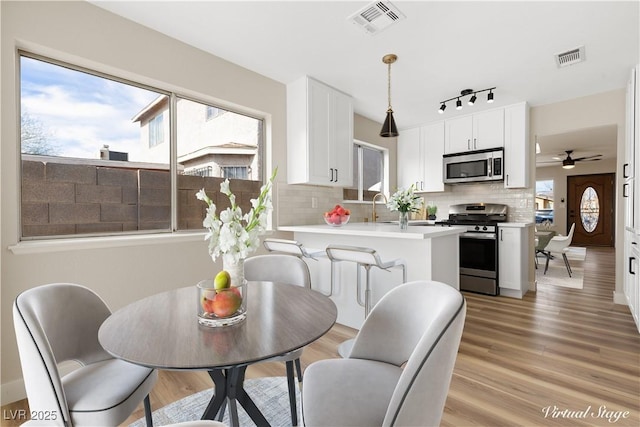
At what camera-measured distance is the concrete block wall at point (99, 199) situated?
76.4 inches

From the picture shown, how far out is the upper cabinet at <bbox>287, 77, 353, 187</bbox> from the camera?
3.21 m

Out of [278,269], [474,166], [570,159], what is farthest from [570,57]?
[570,159]

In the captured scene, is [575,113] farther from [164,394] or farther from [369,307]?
[164,394]

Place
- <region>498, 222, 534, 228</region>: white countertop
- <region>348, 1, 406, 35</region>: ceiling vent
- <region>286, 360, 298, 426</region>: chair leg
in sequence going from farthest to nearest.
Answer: <region>498, 222, 534, 228</region>: white countertop < <region>348, 1, 406, 35</region>: ceiling vent < <region>286, 360, 298, 426</region>: chair leg

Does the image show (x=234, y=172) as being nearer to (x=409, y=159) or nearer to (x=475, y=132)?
(x=409, y=159)

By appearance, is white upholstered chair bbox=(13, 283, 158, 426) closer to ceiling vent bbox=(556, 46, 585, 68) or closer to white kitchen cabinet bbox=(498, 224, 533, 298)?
ceiling vent bbox=(556, 46, 585, 68)

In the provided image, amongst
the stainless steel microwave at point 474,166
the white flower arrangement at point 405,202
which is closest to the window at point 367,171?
the stainless steel microwave at point 474,166

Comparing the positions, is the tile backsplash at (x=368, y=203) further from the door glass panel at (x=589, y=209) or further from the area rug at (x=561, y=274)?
the door glass panel at (x=589, y=209)

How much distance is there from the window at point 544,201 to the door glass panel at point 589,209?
80 centimetres

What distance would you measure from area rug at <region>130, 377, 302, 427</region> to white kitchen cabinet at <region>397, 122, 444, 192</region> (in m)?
3.70

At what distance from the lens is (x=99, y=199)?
7.15 feet

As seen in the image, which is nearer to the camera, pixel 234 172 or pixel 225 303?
pixel 225 303

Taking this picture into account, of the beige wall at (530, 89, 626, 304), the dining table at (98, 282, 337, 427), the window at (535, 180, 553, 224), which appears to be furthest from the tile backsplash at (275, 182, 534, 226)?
the window at (535, 180, 553, 224)

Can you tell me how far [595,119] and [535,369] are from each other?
328 cm
